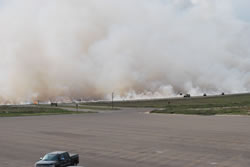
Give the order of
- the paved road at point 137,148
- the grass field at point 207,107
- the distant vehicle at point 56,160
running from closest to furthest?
the distant vehicle at point 56,160 → the paved road at point 137,148 → the grass field at point 207,107

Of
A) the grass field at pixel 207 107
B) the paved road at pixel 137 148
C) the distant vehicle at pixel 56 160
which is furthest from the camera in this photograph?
the grass field at pixel 207 107

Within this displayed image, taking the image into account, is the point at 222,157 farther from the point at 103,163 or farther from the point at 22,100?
the point at 22,100

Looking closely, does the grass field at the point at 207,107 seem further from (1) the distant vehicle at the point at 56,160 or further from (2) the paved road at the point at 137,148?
(1) the distant vehicle at the point at 56,160

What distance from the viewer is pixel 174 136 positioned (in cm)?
3030

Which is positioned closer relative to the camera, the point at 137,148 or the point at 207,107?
the point at 137,148

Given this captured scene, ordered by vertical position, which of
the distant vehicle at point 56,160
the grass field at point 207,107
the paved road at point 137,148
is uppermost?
the grass field at point 207,107

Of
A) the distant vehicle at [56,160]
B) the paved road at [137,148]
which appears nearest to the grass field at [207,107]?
the paved road at [137,148]

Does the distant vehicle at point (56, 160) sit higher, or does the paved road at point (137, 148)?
the distant vehicle at point (56, 160)

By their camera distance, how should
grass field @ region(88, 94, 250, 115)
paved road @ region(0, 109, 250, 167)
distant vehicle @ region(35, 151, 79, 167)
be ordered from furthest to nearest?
grass field @ region(88, 94, 250, 115) → paved road @ region(0, 109, 250, 167) → distant vehicle @ region(35, 151, 79, 167)

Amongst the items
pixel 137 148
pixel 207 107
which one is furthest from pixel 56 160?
pixel 207 107

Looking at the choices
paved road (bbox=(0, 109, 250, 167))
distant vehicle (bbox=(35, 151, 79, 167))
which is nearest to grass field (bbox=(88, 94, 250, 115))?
paved road (bbox=(0, 109, 250, 167))

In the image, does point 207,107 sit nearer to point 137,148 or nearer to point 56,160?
point 137,148

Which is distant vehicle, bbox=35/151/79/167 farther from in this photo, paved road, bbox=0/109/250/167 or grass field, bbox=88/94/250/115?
grass field, bbox=88/94/250/115

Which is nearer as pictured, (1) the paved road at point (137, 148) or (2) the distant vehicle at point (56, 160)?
(2) the distant vehicle at point (56, 160)
